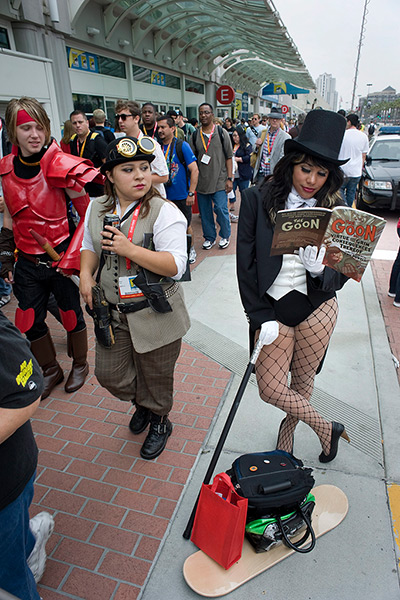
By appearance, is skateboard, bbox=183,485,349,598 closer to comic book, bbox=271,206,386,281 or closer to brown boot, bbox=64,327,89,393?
comic book, bbox=271,206,386,281

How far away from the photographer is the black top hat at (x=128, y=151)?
6.63ft

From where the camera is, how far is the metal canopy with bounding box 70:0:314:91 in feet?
39.2

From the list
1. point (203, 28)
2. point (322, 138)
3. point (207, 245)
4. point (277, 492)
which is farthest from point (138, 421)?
point (203, 28)

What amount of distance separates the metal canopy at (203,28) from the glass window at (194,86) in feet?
2.40

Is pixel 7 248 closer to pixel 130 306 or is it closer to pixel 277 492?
pixel 130 306

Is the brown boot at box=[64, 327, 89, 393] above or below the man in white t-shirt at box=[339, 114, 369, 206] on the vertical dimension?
below

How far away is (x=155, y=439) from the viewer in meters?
2.70

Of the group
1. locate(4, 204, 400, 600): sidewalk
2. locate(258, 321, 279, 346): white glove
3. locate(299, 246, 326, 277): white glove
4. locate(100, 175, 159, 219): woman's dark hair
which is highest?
locate(100, 175, 159, 219): woman's dark hair

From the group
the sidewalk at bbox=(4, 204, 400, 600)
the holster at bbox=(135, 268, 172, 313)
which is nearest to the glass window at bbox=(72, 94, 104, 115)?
the sidewalk at bbox=(4, 204, 400, 600)

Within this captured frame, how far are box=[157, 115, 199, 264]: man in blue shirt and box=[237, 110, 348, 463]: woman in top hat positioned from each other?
3293 millimetres

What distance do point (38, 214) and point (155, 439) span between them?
5.77 ft

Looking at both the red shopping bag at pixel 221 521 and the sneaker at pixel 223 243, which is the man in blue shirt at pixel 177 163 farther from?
the red shopping bag at pixel 221 521

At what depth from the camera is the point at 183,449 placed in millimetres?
2729

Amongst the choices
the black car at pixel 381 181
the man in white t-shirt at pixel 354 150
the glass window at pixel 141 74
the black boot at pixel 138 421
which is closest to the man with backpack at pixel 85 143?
the black boot at pixel 138 421
